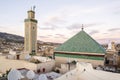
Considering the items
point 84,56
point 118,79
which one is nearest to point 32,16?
point 84,56

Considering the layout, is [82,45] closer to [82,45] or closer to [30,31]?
[82,45]

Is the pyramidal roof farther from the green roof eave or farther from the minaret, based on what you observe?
the minaret

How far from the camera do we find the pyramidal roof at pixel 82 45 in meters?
12.2

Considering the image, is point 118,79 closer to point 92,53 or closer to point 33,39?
point 92,53

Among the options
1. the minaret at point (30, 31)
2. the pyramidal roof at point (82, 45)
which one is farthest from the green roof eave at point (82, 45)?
the minaret at point (30, 31)

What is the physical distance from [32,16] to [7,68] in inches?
283

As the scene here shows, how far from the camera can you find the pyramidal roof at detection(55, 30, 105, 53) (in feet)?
39.9

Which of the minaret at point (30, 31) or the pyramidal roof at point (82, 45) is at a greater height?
the minaret at point (30, 31)

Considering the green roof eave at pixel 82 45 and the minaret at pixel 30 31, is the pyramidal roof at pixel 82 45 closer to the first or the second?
the green roof eave at pixel 82 45

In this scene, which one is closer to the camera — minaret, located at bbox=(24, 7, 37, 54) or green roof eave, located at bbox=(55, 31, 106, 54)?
green roof eave, located at bbox=(55, 31, 106, 54)

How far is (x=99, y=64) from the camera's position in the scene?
39.6 ft

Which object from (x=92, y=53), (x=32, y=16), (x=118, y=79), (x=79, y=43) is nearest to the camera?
Result: (x=118, y=79)

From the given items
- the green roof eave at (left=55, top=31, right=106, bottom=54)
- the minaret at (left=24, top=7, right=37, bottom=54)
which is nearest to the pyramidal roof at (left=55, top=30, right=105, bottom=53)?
the green roof eave at (left=55, top=31, right=106, bottom=54)

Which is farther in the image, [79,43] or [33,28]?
[33,28]
